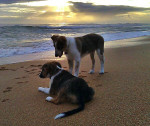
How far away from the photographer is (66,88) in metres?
4.34

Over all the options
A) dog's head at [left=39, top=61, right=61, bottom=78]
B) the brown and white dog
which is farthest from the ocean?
dog's head at [left=39, top=61, right=61, bottom=78]

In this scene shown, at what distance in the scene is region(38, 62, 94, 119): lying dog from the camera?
4082 mm

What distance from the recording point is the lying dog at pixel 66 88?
4.08m

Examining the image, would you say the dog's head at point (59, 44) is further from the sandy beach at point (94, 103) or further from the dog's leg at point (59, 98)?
the dog's leg at point (59, 98)

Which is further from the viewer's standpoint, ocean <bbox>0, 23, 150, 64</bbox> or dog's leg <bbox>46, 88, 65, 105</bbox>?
ocean <bbox>0, 23, 150, 64</bbox>

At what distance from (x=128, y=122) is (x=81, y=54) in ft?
11.7

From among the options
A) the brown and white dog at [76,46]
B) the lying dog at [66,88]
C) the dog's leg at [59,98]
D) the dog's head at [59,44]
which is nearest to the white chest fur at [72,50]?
the brown and white dog at [76,46]

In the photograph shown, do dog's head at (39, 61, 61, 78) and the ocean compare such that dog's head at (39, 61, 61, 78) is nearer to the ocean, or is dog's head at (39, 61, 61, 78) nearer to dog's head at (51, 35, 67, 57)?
dog's head at (51, 35, 67, 57)

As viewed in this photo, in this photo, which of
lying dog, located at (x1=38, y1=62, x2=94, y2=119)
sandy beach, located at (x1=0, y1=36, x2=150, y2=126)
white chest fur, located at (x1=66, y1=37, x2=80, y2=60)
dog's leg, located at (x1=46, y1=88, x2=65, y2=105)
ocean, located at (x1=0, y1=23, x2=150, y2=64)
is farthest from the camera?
ocean, located at (x1=0, y1=23, x2=150, y2=64)

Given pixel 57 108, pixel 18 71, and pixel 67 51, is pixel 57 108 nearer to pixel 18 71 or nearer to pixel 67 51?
pixel 67 51

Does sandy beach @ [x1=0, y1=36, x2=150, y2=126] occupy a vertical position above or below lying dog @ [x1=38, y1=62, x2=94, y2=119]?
below

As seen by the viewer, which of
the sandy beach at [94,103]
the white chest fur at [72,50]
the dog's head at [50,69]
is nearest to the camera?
the sandy beach at [94,103]

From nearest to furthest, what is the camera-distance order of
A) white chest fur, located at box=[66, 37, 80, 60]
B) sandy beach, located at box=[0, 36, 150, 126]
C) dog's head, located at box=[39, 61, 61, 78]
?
sandy beach, located at box=[0, 36, 150, 126] → dog's head, located at box=[39, 61, 61, 78] → white chest fur, located at box=[66, 37, 80, 60]

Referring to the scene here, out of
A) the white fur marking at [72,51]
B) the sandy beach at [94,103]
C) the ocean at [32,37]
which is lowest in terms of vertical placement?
the ocean at [32,37]
